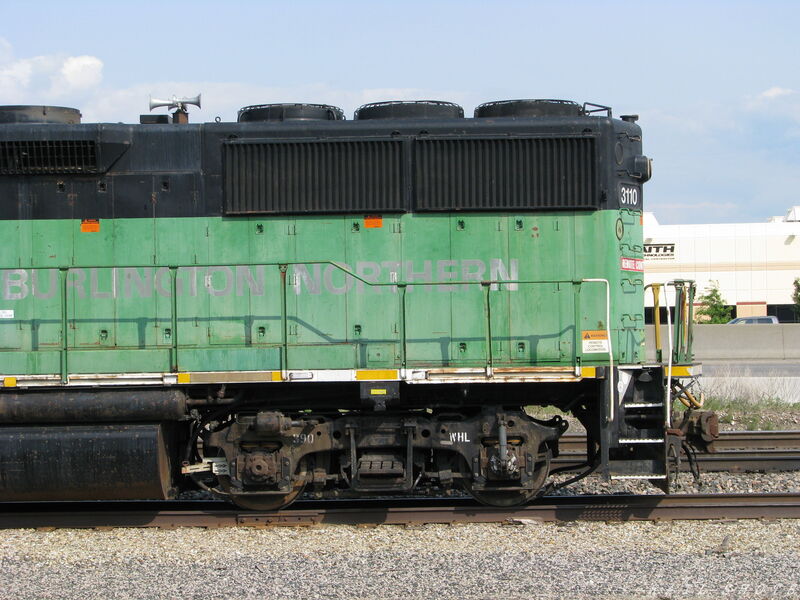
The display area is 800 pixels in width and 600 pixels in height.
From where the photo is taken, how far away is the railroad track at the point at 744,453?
10422 millimetres

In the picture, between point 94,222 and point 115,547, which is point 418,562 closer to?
point 115,547

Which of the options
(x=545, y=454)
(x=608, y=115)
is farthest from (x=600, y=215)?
(x=545, y=454)

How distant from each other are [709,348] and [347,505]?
812 inches

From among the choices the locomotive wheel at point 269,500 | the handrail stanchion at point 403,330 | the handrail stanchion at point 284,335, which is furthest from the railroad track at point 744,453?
the handrail stanchion at point 284,335

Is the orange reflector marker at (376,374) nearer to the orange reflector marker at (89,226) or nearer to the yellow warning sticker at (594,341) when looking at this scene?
the yellow warning sticker at (594,341)

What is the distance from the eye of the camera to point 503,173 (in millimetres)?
8625

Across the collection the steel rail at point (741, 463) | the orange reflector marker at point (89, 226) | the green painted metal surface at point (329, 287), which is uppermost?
the orange reflector marker at point (89, 226)

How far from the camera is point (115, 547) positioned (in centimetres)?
761

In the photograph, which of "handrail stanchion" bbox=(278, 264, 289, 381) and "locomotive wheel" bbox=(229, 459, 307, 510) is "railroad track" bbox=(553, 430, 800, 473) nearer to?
"locomotive wheel" bbox=(229, 459, 307, 510)

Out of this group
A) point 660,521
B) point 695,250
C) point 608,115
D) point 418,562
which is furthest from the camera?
point 695,250

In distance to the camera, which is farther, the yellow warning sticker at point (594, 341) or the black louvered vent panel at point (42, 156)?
the black louvered vent panel at point (42, 156)

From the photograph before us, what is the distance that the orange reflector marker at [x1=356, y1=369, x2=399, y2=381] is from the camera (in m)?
8.05

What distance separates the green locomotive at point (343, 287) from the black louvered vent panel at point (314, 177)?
0.02 metres

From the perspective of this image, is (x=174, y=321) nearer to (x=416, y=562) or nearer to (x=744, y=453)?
(x=416, y=562)
